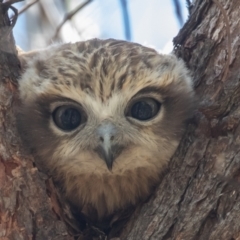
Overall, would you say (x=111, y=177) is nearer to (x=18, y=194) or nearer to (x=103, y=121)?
(x=103, y=121)

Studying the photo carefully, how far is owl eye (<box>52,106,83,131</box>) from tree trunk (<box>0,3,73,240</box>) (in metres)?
0.21

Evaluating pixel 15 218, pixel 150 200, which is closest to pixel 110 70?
pixel 150 200

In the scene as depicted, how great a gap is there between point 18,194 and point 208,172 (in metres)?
0.75

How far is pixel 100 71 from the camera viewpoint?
2424 mm

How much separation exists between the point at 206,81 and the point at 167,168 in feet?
1.37

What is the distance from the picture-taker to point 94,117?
92.4 inches

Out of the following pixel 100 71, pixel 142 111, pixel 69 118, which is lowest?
pixel 142 111

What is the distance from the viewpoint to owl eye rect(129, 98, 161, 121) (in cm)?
241

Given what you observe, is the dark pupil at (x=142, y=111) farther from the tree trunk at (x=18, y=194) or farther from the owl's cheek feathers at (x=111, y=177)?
the tree trunk at (x=18, y=194)

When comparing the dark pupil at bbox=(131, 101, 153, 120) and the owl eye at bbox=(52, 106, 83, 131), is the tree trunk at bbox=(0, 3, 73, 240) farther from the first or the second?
the dark pupil at bbox=(131, 101, 153, 120)

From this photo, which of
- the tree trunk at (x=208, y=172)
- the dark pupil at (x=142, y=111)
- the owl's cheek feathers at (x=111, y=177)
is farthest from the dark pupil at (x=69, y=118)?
the tree trunk at (x=208, y=172)

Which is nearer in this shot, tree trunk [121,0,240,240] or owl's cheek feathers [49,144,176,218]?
tree trunk [121,0,240,240]

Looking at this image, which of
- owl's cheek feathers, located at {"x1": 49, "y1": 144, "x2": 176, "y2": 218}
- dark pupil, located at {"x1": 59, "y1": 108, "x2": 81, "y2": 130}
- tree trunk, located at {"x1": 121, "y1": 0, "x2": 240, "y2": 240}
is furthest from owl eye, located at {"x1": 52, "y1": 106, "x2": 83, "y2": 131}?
tree trunk, located at {"x1": 121, "y1": 0, "x2": 240, "y2": 240}

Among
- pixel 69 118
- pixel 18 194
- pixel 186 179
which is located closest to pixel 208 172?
pixel 186 179
